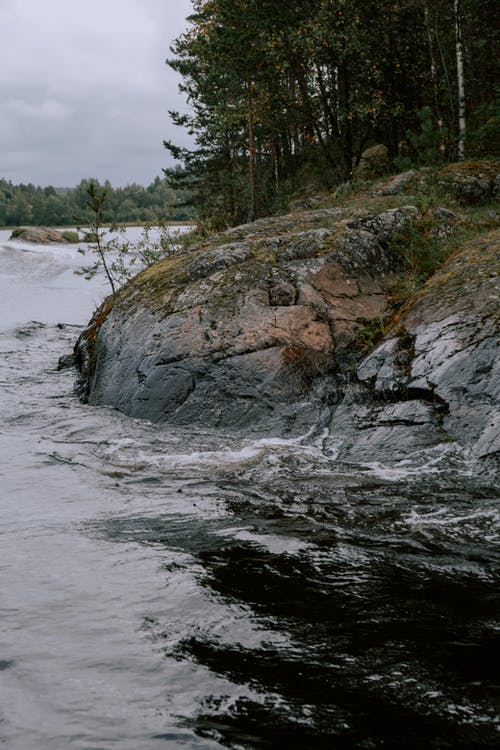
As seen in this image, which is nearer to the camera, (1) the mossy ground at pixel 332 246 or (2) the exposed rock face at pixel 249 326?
(2) the exposed rock face at pixel 249 326

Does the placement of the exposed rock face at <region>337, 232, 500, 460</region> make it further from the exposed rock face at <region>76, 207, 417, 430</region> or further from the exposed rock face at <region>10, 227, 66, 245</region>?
the exposed rock face at <region>10, 227, 66, 245</region>

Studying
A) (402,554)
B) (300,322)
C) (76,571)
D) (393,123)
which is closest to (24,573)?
(76,571)

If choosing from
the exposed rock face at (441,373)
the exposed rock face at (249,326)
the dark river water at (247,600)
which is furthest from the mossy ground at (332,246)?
the dark river water at (247,600)

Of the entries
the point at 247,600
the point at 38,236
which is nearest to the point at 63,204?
the point at 38,236

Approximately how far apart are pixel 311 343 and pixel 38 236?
48995 mm

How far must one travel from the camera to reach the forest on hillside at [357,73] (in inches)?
680

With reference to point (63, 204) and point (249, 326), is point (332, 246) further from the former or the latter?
point (63, 204)

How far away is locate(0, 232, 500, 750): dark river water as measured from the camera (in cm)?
244

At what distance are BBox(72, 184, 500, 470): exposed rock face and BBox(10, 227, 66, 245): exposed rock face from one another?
148ft

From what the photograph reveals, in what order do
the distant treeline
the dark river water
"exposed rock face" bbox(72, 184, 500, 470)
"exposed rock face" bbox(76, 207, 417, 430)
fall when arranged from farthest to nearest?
the distant treeline < "exposed rock face" bbox(76, 207, 417, 430) < "exposed rock face" bbox(72, 184, 500, 470) < the dark river water

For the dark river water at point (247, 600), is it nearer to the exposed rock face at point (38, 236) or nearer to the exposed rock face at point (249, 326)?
the exposed rock face at point (249, 326)

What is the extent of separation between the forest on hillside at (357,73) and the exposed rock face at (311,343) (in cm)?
765

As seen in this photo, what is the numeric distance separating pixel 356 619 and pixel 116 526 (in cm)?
223

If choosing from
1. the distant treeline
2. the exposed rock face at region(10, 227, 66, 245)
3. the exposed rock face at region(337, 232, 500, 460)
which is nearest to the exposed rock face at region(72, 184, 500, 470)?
the exposed rock face at region(337, 232, 500, 460)
